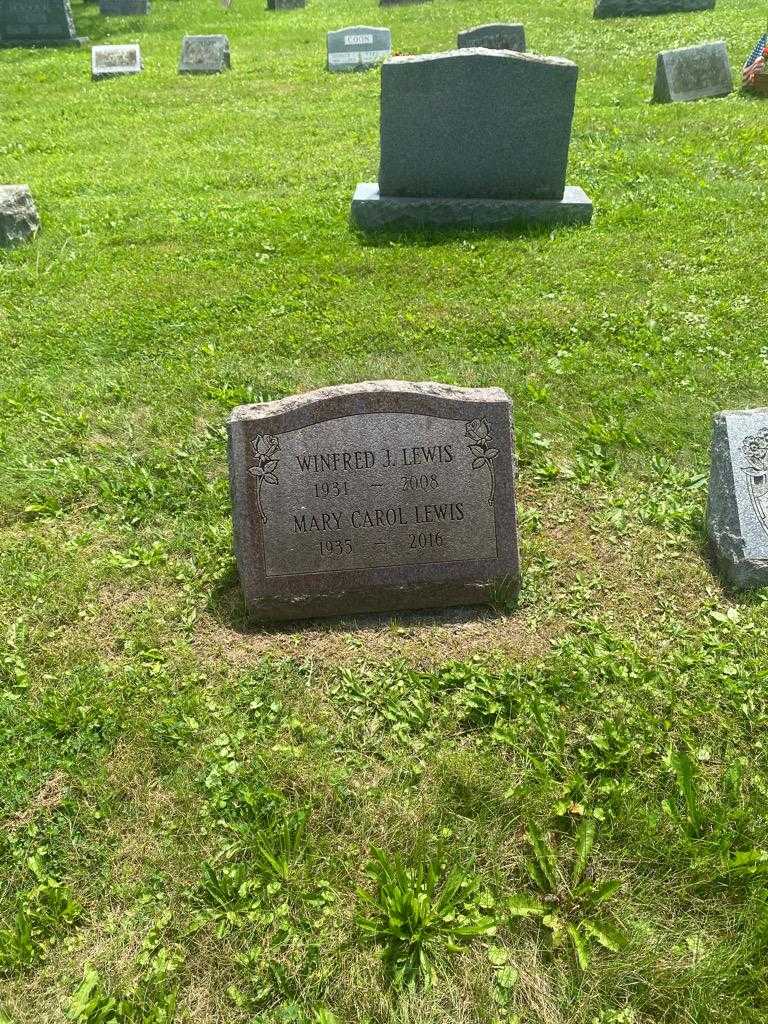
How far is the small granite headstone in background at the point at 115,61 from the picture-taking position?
15555 millimetres

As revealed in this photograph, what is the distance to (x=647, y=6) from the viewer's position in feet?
51.3

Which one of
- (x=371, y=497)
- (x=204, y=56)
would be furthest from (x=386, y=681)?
(x=204, y=56)

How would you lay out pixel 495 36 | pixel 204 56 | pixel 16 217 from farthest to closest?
pixel 204 56
pixel 495 36
pixel 16 217

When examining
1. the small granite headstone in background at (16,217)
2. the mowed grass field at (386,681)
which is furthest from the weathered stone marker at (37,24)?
the mowed grass field at (386,681)

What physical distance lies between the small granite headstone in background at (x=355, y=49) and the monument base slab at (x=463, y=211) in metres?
9.15

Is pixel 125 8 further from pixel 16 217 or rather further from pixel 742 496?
pixel 742 496

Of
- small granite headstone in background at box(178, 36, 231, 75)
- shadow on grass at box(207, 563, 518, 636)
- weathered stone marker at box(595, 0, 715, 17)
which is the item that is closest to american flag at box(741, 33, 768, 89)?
weathered stone marker at box(595, 0, 715, 17)

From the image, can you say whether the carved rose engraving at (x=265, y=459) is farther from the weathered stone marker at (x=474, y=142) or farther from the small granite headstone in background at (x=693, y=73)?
the small granite headstone in background at (x=693, y=73)

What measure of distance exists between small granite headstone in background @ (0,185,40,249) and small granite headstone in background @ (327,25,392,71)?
919 centimetres

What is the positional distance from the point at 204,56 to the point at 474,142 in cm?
1104

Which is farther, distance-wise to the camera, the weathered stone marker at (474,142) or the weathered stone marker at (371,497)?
the weathered stone marker at (474,142)

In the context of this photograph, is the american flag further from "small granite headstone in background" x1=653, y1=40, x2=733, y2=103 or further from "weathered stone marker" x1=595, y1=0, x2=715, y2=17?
"weathered stone marker" x1=595, y1=0, x2=715, y2=17

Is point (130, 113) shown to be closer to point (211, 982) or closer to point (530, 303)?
point (530, 303)

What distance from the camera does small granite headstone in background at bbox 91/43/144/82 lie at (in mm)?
15555
